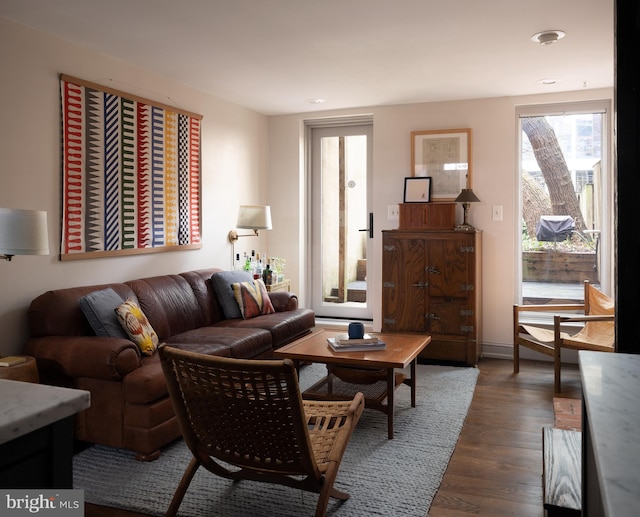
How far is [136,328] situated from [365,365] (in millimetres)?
1382

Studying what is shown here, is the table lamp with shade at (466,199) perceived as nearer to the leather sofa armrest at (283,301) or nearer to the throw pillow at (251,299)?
the leather sofa armrest at (283,301)

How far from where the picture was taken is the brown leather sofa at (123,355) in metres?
2.92

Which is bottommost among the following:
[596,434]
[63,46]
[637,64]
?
[596,434]

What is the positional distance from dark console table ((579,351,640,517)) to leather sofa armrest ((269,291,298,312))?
363 centimetres

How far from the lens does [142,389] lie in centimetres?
287

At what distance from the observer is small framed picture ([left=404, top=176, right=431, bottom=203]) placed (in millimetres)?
5391

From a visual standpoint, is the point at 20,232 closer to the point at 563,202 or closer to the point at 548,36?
the point at 548,36

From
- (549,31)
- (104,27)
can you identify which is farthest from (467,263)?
(104,27)

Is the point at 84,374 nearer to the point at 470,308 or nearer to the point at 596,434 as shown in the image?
the point at 596,434

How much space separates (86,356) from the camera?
2990 millimetres

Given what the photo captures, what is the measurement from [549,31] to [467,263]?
2004 millimetres

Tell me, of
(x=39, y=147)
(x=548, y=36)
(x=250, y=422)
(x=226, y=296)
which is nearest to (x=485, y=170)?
(x=548, y=36)

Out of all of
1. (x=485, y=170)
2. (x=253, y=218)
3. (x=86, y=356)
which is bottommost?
(x=86, y=356)

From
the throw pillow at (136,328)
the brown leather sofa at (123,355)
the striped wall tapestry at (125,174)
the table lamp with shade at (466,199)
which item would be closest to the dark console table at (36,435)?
the brown leather sofa at (123,355)
